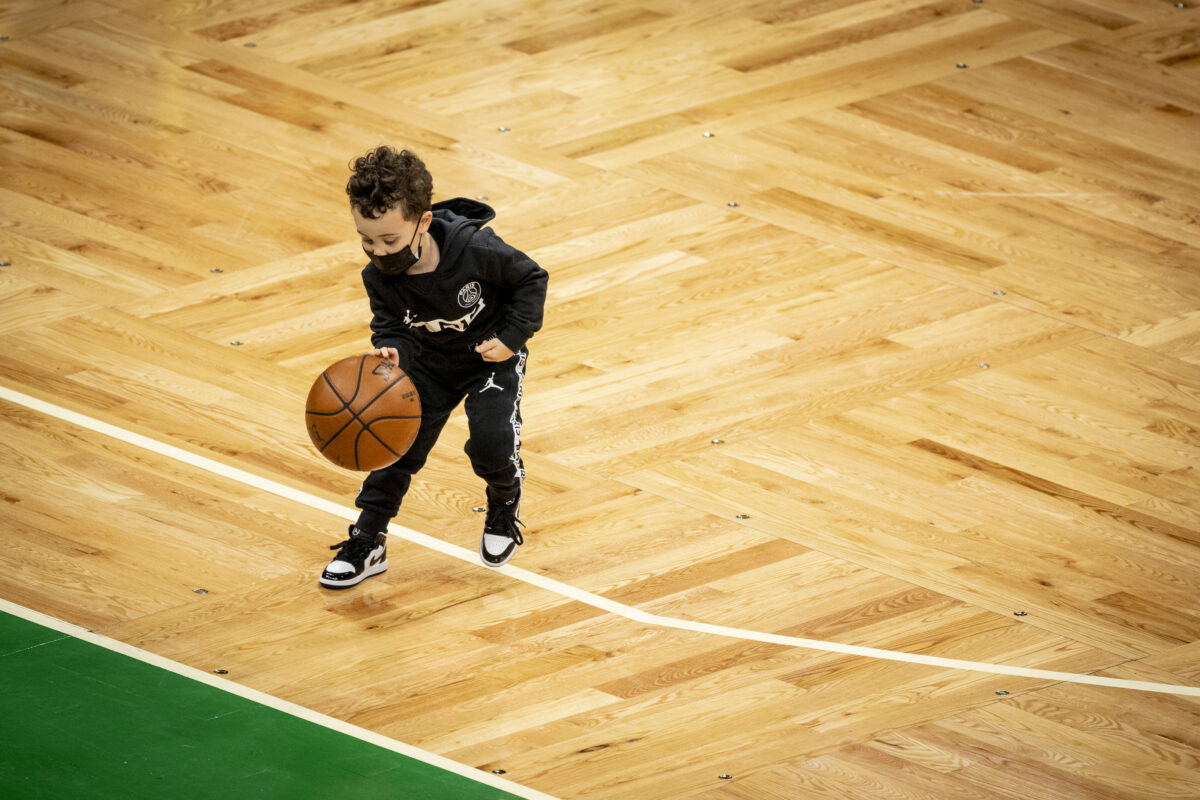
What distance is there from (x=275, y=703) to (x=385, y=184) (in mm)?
1088

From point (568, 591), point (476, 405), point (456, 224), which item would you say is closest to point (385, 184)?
point (456, 224)

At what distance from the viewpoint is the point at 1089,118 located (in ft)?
23.0

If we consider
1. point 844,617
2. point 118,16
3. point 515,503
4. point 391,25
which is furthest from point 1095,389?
point 118,16

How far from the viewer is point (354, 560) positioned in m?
4.41

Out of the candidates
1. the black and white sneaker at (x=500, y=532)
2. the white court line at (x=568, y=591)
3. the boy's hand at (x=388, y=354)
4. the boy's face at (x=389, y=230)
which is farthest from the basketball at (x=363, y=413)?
the white court line at (x=568, y=591)

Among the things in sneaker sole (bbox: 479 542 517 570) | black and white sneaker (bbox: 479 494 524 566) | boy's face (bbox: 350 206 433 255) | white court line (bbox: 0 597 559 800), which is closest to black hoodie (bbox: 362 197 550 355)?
boy's face (bbox: 350 206 433 255)

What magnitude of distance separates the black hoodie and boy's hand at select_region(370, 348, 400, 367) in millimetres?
59

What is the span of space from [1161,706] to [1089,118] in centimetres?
340

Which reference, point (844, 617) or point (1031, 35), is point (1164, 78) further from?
point (844, 617)

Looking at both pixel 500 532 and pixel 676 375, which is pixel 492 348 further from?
pixel 676 375

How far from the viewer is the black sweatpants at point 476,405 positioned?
427cm

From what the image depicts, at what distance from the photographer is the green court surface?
3.66 meters

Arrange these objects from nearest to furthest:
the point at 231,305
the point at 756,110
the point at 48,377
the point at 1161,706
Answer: the point at 1161,706 < the point at 48,377 < the point at 231,305 < the point at 756,110

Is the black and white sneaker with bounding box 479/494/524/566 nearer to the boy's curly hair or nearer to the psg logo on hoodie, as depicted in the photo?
the psg logo on hoodie
